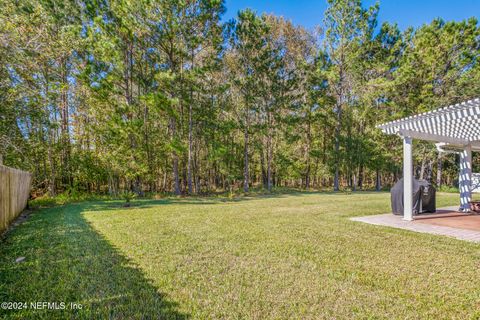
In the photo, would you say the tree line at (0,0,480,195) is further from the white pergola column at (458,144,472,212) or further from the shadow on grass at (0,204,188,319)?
the white pergola column at (458,144,472,212)

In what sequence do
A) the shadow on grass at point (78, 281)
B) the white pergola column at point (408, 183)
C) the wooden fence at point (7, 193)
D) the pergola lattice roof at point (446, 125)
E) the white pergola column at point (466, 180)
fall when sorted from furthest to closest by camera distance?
the white pergola column at point (466, 180) < the white pergola column at point (408, 183) < the pergola lattice roof at point (446, 125) < the wooden fence at point (7, 193) < the shadow on grass at point (78, 281)

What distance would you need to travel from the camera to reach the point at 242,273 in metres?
2.85

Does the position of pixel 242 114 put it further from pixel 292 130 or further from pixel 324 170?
pixel 324 170

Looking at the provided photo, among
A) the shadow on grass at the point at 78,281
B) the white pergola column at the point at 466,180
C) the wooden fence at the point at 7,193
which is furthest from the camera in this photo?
the white pergola column at the point at 466,180

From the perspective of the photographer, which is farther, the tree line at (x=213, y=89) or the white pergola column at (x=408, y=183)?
the tree line at (x=213, y=89)

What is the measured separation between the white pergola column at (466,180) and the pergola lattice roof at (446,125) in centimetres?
37

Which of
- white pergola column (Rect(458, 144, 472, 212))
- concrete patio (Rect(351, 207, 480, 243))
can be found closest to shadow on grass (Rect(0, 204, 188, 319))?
concrete patio (Rect(351, 207, 480, 243))

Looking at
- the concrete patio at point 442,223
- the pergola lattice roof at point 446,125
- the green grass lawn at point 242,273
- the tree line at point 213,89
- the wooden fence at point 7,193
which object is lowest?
the concrete patio at point 442,223

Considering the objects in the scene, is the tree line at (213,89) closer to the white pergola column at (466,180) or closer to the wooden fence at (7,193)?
the wooden fence at (7,193)

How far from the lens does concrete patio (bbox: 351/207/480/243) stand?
470cm

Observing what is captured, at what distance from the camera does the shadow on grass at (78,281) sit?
2072 mm

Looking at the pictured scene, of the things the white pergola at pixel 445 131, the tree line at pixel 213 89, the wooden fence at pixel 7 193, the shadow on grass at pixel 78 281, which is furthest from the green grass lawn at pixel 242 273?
the tree line at pixel 213 89

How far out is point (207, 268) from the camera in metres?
3.00

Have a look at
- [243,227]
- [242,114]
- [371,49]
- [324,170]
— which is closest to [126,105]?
[242,114]
